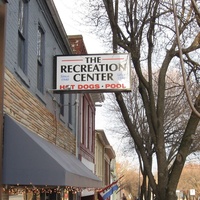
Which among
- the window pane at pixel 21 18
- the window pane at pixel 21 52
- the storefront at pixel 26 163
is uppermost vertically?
the window pane at pixel 21 18

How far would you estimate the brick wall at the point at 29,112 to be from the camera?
26.6ft

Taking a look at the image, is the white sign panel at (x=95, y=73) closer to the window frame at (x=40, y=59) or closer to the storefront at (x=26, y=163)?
the window frame at (x=40, y=59)

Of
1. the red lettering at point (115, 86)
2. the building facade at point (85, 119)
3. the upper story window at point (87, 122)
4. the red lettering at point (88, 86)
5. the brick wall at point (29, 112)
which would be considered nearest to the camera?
the brick wall at point (29, 112)

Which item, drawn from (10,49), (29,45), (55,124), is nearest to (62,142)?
(55,124)

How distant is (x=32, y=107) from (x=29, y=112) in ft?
1.05

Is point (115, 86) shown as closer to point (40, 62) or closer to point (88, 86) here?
point (88, 86)

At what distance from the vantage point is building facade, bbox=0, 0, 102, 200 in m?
7.57

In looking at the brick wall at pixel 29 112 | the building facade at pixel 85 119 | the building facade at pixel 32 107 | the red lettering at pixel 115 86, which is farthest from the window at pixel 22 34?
the building facade at pixel 85 119

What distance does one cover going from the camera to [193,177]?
84.9 metres

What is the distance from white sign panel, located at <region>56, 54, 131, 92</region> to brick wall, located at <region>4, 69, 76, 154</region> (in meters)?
1.02

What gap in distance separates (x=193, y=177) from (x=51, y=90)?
252 ft

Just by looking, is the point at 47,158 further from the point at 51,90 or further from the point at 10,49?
the point at 51,90

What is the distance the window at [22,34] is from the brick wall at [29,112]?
610 millimetres

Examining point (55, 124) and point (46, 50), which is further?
point (55, 124)
